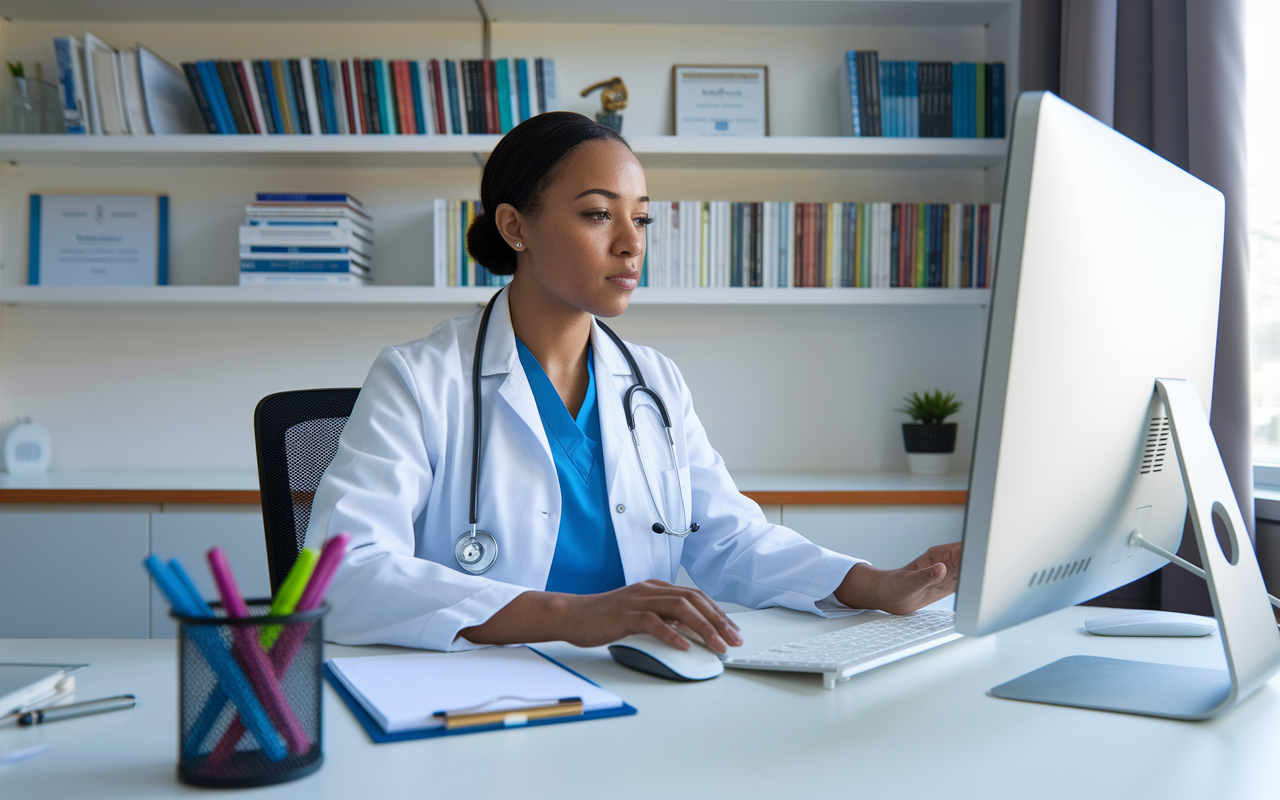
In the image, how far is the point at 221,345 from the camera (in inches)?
104

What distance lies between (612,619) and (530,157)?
0.81 meters

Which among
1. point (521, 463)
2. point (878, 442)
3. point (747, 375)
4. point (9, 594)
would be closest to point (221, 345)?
point (9, 594)

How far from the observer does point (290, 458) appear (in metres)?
1.38

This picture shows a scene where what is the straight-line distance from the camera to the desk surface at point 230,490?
6.96 ft

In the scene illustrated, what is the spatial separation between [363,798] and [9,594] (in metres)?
2.06

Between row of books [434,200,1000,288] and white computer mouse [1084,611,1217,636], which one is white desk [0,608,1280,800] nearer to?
white computer mouse [1084,611,1217,636]

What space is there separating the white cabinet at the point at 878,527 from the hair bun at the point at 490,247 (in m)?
0.98

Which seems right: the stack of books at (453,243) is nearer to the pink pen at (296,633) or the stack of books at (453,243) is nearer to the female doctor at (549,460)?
the female doctor at (549,460)

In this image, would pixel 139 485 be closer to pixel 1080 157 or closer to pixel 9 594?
pixel 9 594

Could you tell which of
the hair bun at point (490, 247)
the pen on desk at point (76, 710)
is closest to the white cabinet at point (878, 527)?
the hair bun at point (490, 247)

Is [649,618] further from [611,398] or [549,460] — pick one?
[611,398]

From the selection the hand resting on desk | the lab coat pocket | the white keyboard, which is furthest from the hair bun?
the white keyboard

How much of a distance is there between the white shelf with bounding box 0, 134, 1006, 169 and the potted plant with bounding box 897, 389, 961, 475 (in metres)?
0.67

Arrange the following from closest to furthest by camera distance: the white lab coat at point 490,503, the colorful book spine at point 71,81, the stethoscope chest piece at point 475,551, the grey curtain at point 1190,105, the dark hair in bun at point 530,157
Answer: the white lab coat at point 490,503, the stethoscope chest piece at point 475,551, the dark hair in bun at point 530,157, the grey curtain at point 1190,105, the colorful book spine at point 71,81
